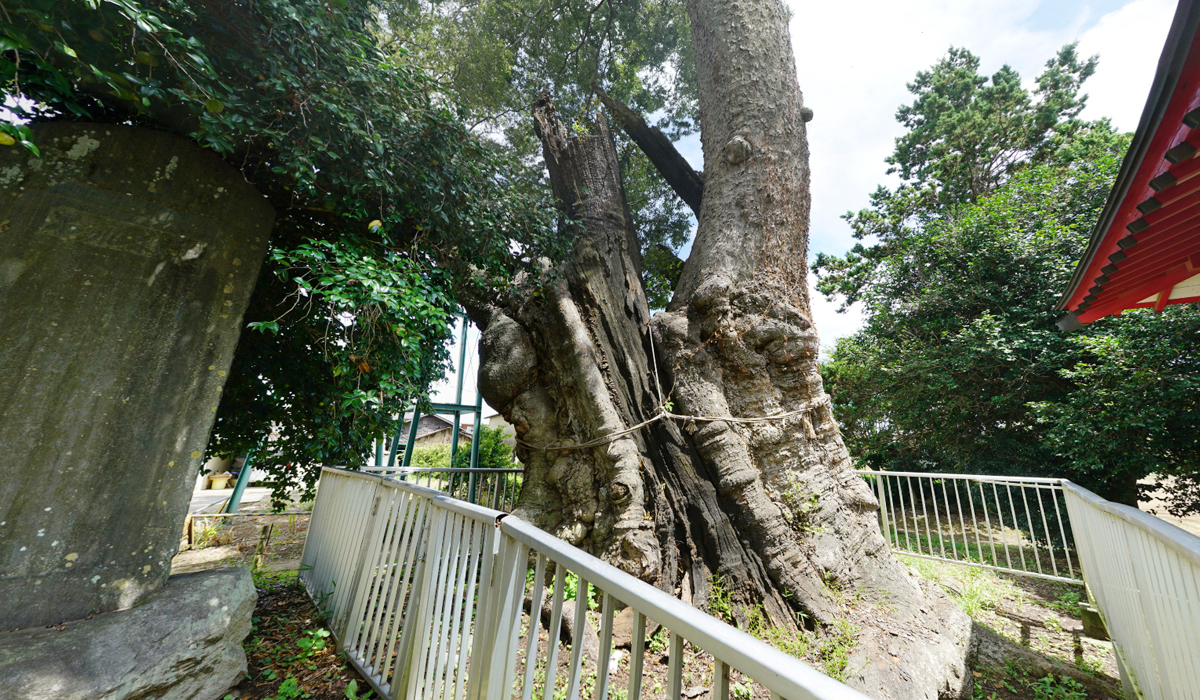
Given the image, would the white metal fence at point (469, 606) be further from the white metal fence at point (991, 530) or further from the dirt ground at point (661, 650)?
the white metal fence at point (991, 530)

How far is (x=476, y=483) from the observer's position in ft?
17.9

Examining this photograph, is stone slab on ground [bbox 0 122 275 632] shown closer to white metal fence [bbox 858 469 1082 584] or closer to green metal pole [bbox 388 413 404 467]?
green metal pole [bbox 388 413 404 467]

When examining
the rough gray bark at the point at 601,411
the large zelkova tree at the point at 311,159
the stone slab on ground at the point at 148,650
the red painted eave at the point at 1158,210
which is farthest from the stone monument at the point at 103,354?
the red painted eave at the point at 1158,210

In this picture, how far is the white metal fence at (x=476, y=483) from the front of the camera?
5.06m

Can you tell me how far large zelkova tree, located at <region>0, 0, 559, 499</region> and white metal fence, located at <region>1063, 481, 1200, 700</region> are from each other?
338cm

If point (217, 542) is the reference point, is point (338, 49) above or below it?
above

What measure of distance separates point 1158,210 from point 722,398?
97.4 inches

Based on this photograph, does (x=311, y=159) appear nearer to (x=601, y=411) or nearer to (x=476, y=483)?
(x=601, y=411)

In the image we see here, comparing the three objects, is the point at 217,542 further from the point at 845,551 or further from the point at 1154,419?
the point at 1154,419

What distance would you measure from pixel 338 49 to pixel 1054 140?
14322mm

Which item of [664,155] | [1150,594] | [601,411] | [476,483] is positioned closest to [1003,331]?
[664,155]

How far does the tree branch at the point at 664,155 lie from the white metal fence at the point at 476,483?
392 cm

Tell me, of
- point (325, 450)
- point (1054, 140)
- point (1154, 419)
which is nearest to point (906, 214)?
point (1054, 140)

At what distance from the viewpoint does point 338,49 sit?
2602 millimetres
